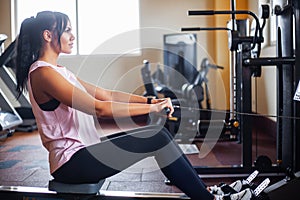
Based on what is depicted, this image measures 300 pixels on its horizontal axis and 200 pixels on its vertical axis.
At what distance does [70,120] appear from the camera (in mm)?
1430

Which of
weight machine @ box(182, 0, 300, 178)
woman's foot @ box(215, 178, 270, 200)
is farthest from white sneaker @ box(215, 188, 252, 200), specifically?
weight machine @ box(182, 0, 300, 178)

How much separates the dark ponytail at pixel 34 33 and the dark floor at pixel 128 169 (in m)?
1.06

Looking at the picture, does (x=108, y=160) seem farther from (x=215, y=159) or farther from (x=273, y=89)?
(x=273, y=89)

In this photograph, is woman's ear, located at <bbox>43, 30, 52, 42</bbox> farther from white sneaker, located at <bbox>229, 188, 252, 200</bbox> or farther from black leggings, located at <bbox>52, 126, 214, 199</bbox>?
white sneaker, located at <bbox>229, 188, 252, 200</bbox>

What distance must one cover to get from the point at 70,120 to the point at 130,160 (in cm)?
29

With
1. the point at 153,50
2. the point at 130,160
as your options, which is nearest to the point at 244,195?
the point at 130,160

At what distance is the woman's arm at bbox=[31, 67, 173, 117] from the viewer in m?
1.33

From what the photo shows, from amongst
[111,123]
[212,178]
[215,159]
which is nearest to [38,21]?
[212,178]

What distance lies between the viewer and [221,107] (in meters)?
5.46

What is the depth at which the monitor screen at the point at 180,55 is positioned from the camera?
219 inches

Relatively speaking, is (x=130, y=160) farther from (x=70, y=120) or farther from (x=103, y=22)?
(x=103, y=22)

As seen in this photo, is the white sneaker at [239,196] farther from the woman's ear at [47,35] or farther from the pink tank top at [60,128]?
the woman's ear at [47,35]

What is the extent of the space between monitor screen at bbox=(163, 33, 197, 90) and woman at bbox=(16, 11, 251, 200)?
13.3 feet

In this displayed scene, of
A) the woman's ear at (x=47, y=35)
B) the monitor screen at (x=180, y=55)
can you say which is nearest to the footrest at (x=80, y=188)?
the woman's ear at (x=47, y=35)
